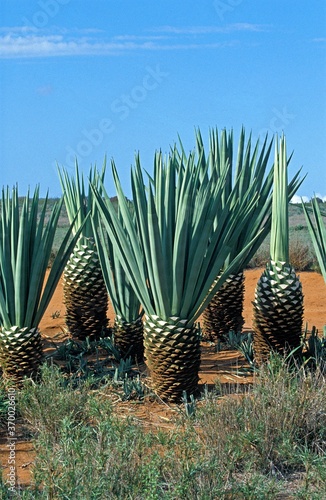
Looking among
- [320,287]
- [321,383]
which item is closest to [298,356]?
[321,383]

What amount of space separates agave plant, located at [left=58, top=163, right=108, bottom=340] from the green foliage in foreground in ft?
6.21

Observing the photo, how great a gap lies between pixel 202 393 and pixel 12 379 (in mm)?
1443

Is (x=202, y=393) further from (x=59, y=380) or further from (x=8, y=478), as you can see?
(x=8, y=478)

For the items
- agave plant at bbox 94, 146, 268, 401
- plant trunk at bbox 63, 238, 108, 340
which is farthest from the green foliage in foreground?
plant trunk at bbox 63, 238, 108, 340

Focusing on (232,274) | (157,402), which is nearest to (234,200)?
(232,274)

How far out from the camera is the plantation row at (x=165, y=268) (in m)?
5.21

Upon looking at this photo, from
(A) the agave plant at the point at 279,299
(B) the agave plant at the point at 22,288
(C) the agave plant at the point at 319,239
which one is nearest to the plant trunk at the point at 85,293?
(B) the agave plant at the point at 22,288

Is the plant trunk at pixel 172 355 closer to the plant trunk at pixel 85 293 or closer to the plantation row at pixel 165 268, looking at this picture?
the plantation row at pixel 165 268

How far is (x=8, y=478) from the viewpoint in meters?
4.21

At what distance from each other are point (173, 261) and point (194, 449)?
1.56 metres

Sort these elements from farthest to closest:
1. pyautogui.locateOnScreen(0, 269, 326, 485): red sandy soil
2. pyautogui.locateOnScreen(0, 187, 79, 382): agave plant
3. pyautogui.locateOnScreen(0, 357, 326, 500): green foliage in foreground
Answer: pyautogui.locateOnScreen(0, 187, 79, 382): agave plant < pyautogui.locateOnScreen(0, 269, 326, 485): red sandy soil < pyautogui.locateOnScreen(0, 357, 326, 500): green foliage in foreground

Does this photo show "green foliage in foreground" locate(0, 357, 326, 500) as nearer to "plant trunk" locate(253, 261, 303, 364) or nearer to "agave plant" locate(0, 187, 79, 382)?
"agave plant" locate(0, 187, 79, 382)

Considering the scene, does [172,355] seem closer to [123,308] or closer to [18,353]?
[123,308]

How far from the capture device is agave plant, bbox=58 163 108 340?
6965 mm
